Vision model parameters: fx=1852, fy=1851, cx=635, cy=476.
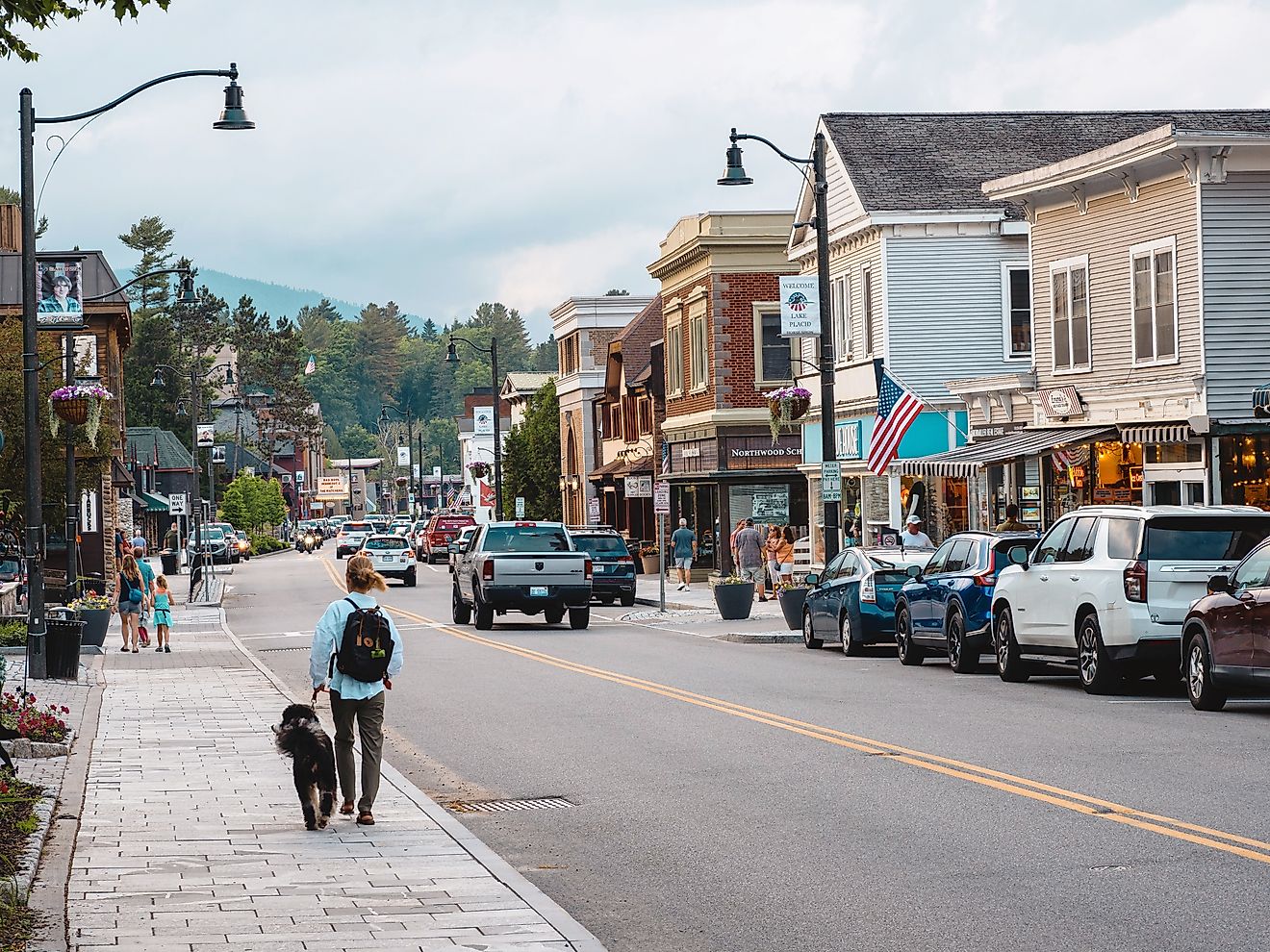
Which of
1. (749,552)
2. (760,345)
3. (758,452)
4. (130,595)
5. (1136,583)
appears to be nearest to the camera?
(1136,583)

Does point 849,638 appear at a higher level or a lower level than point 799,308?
lower

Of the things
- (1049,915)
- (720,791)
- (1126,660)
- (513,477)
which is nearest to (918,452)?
(1126,660)

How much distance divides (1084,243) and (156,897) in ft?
85.3

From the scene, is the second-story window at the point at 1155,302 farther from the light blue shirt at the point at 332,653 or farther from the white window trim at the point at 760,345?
the white window trim at the point at 760,345

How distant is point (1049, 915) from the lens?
328 inches

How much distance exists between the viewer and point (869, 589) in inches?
1035

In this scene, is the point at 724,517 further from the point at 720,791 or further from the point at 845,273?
the point at 720,791

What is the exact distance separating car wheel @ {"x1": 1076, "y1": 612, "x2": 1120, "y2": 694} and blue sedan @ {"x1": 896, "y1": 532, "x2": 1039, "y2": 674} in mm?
1770

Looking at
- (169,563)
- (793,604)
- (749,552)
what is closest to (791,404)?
(749,552)

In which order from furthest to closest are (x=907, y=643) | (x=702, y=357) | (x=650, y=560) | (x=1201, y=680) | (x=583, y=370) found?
1. (x=583, y=370)
2. (x=650, y=560)
3. (x=702, y=357)
4. (x=907, y=643)
5. (x=1201, y=680)

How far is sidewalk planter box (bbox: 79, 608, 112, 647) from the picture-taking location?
3142 centimetres

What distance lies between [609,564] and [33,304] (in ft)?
71.1

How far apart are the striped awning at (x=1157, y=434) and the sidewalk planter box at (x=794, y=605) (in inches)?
229

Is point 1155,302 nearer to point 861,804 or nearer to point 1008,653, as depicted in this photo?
point 1008,653
